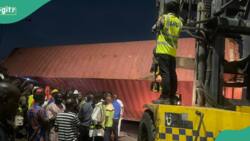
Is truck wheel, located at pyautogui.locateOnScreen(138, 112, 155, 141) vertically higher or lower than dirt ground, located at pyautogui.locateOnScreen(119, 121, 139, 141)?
higher

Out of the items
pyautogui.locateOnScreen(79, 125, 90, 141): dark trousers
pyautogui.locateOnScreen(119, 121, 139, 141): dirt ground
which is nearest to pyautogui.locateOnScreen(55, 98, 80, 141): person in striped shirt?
pyautogui.locateOnScreen(79, 125, 90, 141): dark trousers

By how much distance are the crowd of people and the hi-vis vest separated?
188 cm

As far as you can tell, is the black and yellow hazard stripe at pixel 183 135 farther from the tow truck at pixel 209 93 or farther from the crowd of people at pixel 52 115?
the crowd of people at pixel 52 115

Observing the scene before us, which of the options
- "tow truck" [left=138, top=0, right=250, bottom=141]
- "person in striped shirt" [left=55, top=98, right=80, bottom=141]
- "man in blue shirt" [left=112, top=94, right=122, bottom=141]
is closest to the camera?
"tow truck" [left=138, top=0, right=250, bottom=141]

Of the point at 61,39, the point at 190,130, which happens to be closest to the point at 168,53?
the point at 190,130

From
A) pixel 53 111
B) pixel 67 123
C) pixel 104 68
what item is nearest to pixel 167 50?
pixel 67 123

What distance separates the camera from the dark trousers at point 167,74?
19.6 ft

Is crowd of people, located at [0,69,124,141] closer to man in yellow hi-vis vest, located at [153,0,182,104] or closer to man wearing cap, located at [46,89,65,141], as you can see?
man wearing cap, located at [46,89,65,141]

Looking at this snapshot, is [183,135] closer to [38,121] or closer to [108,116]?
[38,121]

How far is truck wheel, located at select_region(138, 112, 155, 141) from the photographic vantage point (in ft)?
19.2

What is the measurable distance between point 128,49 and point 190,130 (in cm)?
1146

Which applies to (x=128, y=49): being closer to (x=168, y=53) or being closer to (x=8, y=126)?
(x=168, y=53)

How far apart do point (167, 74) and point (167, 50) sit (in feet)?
1.01

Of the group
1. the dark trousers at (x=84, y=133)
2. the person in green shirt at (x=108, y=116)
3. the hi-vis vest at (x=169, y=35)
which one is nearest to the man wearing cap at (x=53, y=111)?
the dark trousers at (x=84, y=133)
